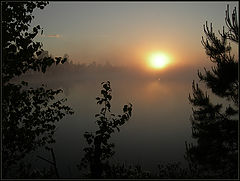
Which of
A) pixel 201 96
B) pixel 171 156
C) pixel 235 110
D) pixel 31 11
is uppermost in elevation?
pixel 31 11

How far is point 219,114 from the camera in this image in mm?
8664

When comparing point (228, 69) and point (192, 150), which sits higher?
point (228, 69)

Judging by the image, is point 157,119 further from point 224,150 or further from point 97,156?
point 97,156

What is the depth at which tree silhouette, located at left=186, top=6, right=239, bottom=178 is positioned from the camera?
7.52 metres

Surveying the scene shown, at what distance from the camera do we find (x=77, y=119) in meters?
33.7

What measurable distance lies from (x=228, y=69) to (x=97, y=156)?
522 cm

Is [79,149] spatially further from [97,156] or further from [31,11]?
[31,11]

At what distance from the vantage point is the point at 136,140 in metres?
23.4

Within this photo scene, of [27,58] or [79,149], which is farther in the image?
[79,149]

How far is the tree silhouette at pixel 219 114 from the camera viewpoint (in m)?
7.52

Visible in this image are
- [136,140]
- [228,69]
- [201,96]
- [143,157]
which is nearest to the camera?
[228,69]

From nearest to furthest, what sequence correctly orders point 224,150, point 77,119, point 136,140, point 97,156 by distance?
point 97,156 → point 224,150 → point 136,140 → point 77,119

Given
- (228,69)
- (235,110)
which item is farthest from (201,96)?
(228,69)

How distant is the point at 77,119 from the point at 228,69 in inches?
1129
